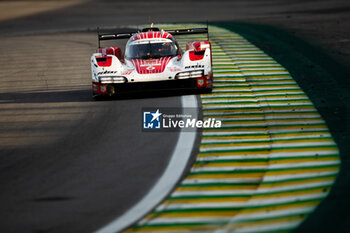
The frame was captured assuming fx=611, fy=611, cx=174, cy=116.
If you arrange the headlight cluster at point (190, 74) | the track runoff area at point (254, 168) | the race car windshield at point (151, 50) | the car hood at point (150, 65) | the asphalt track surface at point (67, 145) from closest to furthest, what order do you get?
the track runoff area at point (254, 168) → the asphalt track surface at point (67, 145) → the headlight cluster at point (190, 74) → the car hood at point (150, 65) → the race car windshield at point (151, 50)

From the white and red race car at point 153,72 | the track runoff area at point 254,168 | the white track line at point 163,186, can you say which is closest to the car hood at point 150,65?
the white and red race car at point 153,72

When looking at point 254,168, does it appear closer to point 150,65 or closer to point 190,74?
point 190,74

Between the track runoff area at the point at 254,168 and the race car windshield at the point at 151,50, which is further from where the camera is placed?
the race car windshield at the point at 151,50

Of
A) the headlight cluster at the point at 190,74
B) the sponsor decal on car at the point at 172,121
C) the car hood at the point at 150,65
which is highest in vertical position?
the car hood at the point at 150,65

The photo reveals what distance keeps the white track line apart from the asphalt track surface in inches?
4.6

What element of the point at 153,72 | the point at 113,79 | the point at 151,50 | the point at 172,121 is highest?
the point at 151,50

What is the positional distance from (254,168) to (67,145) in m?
3.41

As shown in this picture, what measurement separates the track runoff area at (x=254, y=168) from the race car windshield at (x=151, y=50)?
156 cm

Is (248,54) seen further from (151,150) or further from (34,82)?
(151,150)

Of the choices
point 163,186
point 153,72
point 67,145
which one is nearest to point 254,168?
point 163,186

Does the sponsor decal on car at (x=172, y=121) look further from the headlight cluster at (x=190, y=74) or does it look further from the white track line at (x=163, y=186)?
the headlight cluster at (x=190, y=74)

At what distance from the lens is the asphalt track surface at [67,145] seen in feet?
24.8

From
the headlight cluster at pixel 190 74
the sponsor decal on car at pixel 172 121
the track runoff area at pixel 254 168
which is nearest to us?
the track runoff area at pixel 254 168

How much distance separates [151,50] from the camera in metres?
14.5
